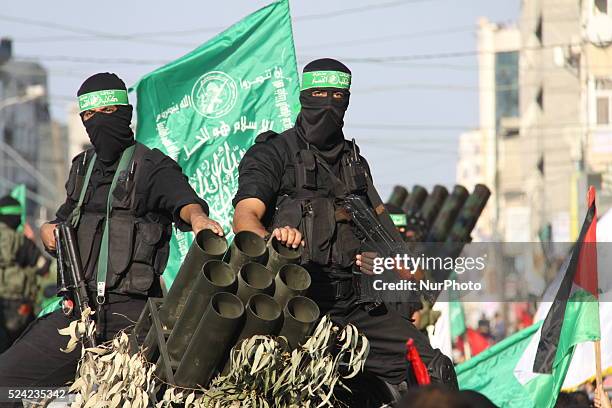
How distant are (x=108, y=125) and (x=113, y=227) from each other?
1.78ft

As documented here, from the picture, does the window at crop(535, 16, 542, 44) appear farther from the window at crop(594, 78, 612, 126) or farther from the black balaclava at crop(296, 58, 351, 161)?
the black balaclava at crop(296, 58, 351, 161)

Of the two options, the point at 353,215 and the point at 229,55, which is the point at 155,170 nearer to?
the point at 353,215

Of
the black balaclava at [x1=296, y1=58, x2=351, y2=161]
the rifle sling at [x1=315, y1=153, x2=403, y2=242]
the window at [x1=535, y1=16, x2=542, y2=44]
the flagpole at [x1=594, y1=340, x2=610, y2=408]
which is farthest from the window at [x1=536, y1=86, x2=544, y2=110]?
the black balaclava at [x1=296, y1=58, x2=351, y2=161]

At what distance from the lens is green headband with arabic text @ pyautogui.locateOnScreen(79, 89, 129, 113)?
7629 mm

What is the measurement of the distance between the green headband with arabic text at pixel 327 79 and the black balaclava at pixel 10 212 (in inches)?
396

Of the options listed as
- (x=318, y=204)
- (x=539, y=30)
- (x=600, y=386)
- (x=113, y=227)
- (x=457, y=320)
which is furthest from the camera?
(x=539, y=30)

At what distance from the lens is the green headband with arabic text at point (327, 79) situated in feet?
24.5

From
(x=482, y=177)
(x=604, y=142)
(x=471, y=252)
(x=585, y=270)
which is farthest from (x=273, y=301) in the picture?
(x=482, y=177)

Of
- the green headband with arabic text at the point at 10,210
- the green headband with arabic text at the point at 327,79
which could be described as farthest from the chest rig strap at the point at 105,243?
the green headband with arabic text at the point at 10,210

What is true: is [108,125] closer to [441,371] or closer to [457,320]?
[441,371]

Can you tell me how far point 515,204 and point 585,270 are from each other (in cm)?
9140

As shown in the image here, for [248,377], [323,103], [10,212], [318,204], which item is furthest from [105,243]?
[10,212]

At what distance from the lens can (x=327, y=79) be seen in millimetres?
7480

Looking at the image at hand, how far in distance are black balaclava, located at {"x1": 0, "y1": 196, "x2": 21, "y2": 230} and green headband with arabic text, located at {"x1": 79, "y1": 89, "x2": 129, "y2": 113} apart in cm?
957
